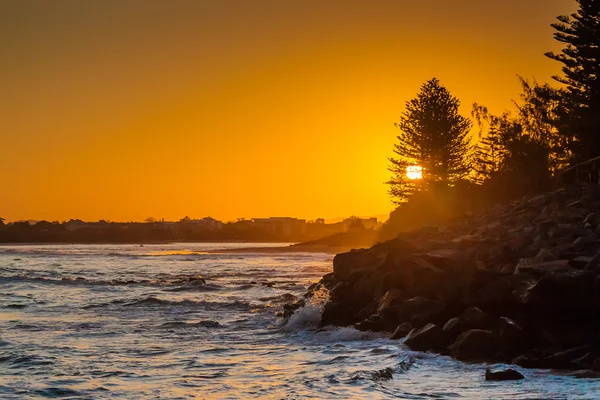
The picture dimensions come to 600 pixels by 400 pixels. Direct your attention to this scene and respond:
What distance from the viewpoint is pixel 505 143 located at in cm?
4203

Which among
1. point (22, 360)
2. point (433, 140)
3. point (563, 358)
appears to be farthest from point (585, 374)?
A: point (433, 140)

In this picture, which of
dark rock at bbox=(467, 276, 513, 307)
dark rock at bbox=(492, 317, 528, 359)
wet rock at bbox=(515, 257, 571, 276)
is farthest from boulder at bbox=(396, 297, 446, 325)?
dark rock at bbox=(492, 317, 528, 359)

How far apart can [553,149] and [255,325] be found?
85.0ft

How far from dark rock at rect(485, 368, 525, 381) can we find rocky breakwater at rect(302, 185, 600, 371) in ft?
2.35

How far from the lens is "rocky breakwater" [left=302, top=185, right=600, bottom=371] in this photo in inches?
424

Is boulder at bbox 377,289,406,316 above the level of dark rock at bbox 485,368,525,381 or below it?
above

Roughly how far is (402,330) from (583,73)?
2599cm

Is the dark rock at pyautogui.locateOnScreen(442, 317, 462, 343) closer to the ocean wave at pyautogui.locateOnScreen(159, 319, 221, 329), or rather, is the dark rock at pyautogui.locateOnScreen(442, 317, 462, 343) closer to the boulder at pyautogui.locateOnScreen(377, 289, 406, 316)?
the boulder at pyautogui.locateOnScreen(377, 289, 406, 316)

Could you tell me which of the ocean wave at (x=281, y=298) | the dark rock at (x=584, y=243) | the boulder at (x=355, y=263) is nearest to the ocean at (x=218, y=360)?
the boulder at (x=355, y=263)

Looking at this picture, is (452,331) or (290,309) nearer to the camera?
(452,331)

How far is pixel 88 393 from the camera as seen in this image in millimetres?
9867

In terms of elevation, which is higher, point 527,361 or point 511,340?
point 511,340

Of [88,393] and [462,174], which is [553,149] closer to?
[462,174]

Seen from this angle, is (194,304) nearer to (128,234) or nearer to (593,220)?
(593,220)
